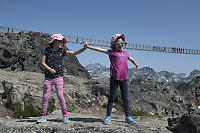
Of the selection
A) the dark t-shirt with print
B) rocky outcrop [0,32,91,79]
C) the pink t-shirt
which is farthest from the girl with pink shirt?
rocky outcrop [0,32,91,79]

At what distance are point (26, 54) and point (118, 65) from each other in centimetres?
1847

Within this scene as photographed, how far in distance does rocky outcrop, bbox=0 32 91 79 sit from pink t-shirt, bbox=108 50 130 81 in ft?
47.1

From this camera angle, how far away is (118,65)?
6102 millimetres

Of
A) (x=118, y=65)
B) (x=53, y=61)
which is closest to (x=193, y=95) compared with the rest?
(x=118, y=65)

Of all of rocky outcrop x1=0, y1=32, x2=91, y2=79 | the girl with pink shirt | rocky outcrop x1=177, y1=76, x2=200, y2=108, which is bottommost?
rocky outcrop x1=177, y1=76, x2=200, y2=108

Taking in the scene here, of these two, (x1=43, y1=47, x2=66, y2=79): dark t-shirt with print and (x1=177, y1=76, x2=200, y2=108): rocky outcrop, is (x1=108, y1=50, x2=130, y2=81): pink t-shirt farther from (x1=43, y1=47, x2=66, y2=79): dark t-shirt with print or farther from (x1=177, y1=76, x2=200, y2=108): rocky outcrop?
(x1=177, y1=76, x2=200, y2=108): rocky outcrop

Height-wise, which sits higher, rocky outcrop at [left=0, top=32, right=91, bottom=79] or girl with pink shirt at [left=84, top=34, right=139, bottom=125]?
rocky outcrop at [left=0, top=32, right=91, bottom=79]

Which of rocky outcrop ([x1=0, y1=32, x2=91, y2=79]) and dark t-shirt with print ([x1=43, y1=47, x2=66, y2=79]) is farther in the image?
rocky outcrop ([x1=0, y1=32, x2=91, y2=79])

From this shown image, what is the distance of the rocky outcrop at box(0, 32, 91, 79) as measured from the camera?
21.7 m

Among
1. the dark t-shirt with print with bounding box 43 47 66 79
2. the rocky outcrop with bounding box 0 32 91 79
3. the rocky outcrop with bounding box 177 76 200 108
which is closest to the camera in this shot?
the dark t-shirt with print with bounding box 43 47 66 79

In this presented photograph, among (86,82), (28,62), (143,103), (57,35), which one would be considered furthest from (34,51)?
(57,35)

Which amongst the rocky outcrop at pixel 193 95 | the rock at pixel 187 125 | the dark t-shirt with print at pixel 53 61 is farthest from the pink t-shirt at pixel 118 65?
the rocky outcrop at pixel 193 95

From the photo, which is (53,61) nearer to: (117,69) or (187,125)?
(117,69)

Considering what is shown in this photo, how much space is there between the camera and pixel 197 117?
620cm
